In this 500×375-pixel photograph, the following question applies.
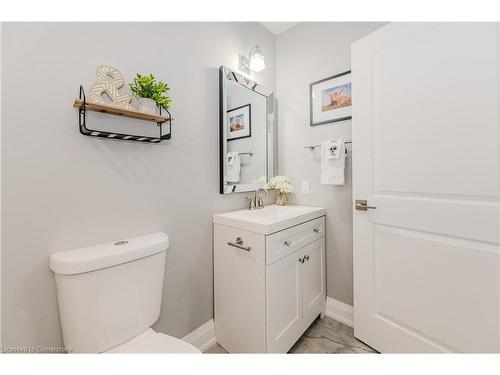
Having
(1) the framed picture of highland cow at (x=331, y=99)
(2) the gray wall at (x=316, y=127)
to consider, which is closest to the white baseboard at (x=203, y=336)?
(2) the gray wall at (x=316, y=127)

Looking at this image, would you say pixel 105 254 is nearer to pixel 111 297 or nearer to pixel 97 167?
pixel 111 297

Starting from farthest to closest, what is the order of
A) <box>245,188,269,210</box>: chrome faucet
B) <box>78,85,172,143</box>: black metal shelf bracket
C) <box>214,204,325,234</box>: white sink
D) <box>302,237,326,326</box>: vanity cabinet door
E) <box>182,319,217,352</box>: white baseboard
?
<box>245,188,269,210</box>: chrome faucet, <box>302,237,326,326</box>: vanity cabinet door, <box>182,319,217,352</box>: white baseboard, <box>214,204,325,234</box>: white sink, <box>78,85,172,143</box>: black metal shelf bracket

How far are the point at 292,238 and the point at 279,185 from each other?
626mm

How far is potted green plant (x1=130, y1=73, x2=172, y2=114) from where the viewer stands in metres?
1.07

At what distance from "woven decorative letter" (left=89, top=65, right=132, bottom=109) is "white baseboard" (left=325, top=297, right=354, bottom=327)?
76.2 inches

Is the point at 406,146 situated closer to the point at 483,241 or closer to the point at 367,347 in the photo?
the point at 483,241

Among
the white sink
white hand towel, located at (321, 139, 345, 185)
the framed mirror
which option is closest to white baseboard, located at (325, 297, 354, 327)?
the white sink

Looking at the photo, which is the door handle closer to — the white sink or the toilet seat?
the white sink

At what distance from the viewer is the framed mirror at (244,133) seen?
1531 mm

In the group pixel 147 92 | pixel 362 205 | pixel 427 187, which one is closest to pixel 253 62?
pixel 147 92

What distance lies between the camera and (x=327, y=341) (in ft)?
4.85

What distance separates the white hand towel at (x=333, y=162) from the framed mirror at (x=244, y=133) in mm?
489

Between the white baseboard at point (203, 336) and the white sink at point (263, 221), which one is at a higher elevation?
the white sink at point (263, 221)

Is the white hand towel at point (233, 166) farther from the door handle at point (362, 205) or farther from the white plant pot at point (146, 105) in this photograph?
the door handle at point (362, 205)
